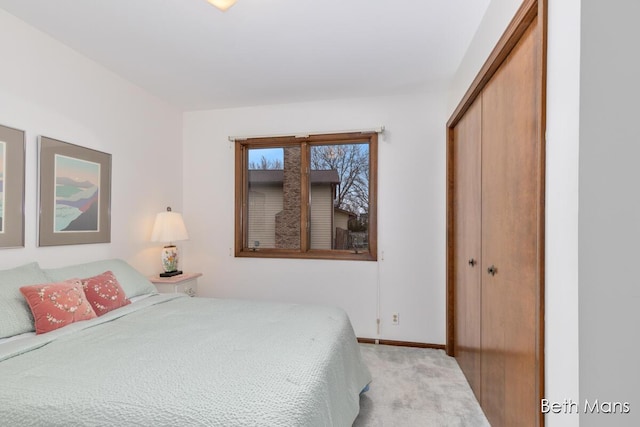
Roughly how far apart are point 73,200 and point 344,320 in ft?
7.24

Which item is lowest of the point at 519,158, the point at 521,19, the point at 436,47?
the point at 519,158

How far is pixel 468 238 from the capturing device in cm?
239

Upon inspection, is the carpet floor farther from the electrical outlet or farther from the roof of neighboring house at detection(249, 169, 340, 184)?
the roof of neighboring house at detection(249, 169, 340, 184)

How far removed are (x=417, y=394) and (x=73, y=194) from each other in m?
2.95

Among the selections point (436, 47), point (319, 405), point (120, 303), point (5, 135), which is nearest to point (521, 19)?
point (436, 47)

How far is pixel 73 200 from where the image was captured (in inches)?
93.5

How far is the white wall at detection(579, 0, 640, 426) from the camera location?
92 centimetres

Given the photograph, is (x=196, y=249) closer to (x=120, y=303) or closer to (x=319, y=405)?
(x=120, y=303)

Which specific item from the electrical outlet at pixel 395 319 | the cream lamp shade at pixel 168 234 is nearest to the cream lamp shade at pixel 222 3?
the cream lamp shade at pixel 168 234

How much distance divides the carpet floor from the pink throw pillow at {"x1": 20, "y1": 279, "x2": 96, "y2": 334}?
70.0 inches

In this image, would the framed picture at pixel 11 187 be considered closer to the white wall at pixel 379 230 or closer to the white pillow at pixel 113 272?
the white pillow at pixel 113 272

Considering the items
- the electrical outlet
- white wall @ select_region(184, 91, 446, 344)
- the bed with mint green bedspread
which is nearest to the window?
white wall @ select_region(184, 91, 446, 344)

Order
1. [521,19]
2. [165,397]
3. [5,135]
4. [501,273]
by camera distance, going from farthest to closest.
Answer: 1. [5,135]
2. [501,273]
3. [521,19]
4. [165,397]

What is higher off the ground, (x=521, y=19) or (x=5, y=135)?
(x=521, y=19)
